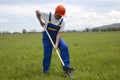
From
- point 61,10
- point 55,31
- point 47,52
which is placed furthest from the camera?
point 47,52

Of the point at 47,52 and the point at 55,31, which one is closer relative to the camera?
the point at 55,31

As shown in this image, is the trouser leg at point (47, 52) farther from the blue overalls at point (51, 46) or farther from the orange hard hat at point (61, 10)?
the orange hard hat at point (61, 10)

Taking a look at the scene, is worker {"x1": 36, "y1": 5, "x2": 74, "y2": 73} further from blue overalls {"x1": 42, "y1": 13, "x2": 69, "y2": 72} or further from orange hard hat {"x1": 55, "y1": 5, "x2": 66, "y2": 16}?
orange hard hat {"x1": 55, "y1": 5, "x2": 66, "y2": 16}

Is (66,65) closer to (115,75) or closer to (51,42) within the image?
(51,42)

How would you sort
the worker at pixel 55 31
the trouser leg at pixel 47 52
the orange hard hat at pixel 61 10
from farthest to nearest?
the trouser leg at pixel 47 52 < the worker at pixel 55 31 < the orange hard hat at pixel 61 10

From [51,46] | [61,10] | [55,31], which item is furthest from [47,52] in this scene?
[61,10]

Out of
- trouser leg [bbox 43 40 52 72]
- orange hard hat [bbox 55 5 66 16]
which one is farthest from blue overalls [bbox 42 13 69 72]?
orange hard hat [bbox 55 5 66 16]

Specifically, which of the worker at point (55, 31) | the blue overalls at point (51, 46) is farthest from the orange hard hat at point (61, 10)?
the blue overalls at point (51, 46)

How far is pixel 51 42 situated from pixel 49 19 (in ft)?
2.25

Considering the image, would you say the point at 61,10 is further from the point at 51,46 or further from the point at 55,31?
the point at 51,46

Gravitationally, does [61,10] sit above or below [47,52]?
above

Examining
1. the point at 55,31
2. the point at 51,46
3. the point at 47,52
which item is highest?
the point at 55,31

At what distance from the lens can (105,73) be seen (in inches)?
302

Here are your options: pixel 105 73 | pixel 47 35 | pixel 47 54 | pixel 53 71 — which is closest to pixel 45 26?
pixel 47 35
